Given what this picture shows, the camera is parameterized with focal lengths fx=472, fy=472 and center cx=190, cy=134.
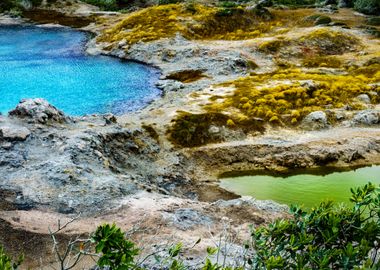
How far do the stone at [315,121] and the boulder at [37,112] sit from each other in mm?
19428

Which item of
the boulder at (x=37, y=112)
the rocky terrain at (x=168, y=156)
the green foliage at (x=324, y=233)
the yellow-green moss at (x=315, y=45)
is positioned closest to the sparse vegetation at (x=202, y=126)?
the rocky terrain at (x=168, y=156)

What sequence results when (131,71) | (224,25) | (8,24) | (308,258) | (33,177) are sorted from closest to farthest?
1. (308,258)
2. (33,177)
3. (131,71)
4. (224,25)
5. (8,24)

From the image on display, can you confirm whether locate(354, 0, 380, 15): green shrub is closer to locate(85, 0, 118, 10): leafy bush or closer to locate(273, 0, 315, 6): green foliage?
locate(273, 0, 315, 6): green foliage

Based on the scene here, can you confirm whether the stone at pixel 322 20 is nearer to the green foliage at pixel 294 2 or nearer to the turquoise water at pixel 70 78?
the green foliage at pixel 294 2

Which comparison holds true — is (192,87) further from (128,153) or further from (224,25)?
(224,25)

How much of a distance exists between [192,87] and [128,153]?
16.9 meters

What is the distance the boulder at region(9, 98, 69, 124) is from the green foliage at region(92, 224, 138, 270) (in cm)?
2490

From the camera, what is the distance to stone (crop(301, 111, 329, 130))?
38.7m

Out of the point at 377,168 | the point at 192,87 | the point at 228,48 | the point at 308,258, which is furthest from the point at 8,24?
the point at 308,258

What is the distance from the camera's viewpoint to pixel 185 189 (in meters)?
31.0

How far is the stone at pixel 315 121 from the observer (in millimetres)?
38719

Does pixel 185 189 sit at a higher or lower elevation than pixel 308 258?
lower

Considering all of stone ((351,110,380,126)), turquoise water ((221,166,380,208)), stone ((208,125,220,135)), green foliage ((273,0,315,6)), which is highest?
green foliage ((273,0,315,6))

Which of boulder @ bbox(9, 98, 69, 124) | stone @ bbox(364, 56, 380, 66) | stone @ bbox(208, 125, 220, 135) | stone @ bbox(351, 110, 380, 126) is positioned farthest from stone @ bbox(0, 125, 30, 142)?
stone @ bbox(364, 56, 380, 66)
